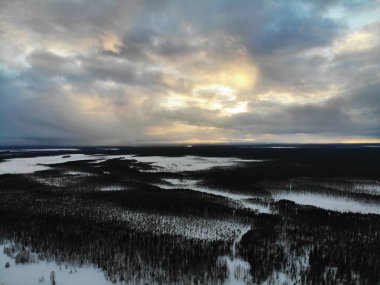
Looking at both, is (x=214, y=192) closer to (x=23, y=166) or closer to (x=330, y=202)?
(x=330, y=202)

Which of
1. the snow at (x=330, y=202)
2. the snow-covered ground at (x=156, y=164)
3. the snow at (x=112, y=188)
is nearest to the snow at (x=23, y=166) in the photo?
the snow-covered ground at (x=156, y=164)

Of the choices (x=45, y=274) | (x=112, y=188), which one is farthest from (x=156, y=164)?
(x=45, y=274)

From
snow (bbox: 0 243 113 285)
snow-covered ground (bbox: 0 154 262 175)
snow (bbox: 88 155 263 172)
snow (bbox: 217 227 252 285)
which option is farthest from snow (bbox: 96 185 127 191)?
snow (bbox: 217 227 252 285)

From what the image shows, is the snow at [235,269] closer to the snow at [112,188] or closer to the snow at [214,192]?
the snow at [214,192]

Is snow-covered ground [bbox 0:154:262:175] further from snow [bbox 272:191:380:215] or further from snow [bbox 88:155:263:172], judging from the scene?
snow [bbox 272:191:380:215]

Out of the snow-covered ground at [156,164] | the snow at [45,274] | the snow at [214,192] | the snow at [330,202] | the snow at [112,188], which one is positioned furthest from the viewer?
the snow-covered ground at [156,164]
